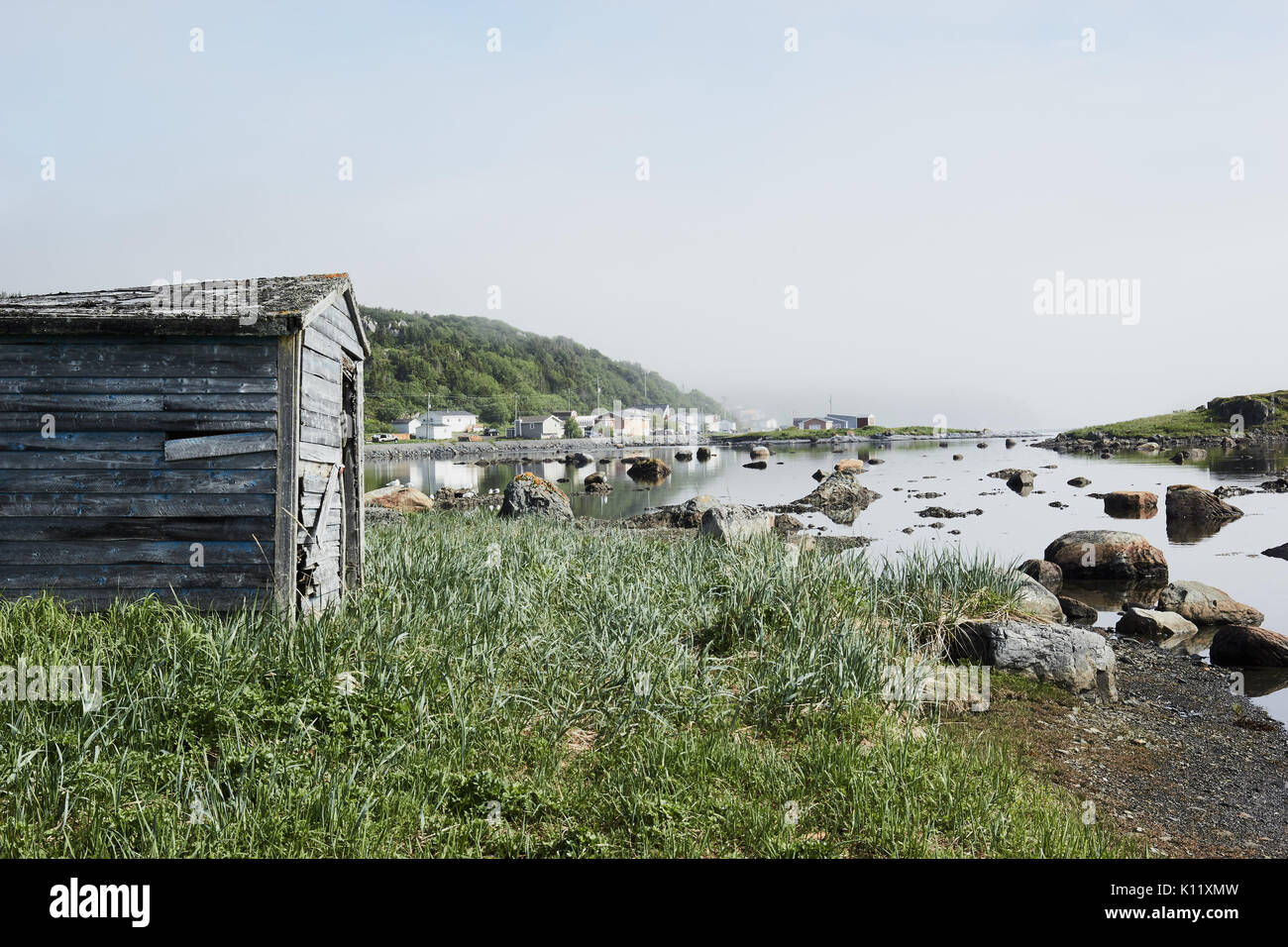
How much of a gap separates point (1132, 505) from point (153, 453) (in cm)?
3065

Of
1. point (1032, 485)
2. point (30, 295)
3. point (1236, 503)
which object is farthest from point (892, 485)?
point (30, 295)

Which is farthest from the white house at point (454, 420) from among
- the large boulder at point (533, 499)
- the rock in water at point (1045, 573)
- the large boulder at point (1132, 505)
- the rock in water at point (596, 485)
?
the rock in water at point (1045, 573)

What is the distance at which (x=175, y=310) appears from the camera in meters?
8.09

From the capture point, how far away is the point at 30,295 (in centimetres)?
912

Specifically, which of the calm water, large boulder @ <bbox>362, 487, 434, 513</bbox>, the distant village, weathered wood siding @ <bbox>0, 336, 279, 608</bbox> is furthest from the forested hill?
weathered wood siding @ <bbox>0, 336, 279, 608</bbox>

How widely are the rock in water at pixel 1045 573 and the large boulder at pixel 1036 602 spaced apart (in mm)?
4598

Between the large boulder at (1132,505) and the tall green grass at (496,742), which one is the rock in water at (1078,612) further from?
the large boulder at (1132,505)

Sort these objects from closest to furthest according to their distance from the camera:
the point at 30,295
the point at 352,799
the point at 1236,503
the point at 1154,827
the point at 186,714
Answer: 1. the point at 352,799
2. the point at 186,714
3. the point at 1154,827
4. the point at 30,295
5. the point at 1236,503

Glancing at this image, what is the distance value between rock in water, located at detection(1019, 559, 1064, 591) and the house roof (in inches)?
591

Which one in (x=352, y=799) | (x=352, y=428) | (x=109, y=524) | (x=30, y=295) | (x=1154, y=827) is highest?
(x=30, y=295)

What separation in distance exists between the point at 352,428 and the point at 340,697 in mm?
5483

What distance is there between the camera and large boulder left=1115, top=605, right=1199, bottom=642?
43.2 ft

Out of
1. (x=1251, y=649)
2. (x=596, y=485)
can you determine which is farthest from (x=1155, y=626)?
(x=596, y=485)
